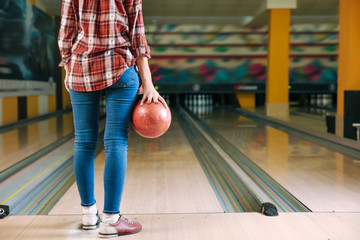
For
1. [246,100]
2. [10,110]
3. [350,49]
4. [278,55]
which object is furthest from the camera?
[246,100]

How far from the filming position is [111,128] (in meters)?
1.60

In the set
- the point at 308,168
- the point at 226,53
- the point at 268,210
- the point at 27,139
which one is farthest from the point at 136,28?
the point at 226,53

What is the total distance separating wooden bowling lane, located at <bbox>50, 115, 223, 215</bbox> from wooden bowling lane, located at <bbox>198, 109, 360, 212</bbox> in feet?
1.72

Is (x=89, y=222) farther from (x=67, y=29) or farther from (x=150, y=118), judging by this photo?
(x=67, y=29)

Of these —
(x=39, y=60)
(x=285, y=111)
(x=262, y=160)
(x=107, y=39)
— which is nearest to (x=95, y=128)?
(x=107, y=39)

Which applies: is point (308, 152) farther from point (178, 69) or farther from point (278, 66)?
point (178, 69)

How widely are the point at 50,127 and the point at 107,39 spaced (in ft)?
16.2

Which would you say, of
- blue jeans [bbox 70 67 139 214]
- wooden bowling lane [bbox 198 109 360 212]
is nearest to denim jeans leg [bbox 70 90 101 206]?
blue jeans [bbox 70 67 139 214]

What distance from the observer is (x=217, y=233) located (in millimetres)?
1693

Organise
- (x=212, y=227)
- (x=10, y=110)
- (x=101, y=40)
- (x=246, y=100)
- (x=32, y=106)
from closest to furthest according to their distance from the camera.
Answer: (x=101, y=40)
(x=212, y=227)
(x=10, y=110)
(x=32, y=106)
(x=246, y=100)

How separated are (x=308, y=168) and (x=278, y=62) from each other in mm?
5572

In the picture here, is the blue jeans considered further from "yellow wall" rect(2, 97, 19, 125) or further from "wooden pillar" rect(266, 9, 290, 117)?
"wooden pillar" rect(266, 9, 290, 117)

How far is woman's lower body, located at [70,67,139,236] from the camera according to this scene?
159 centimetres

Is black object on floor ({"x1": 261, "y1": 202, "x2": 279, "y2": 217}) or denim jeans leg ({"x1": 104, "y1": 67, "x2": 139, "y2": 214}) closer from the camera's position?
denim jeans leg ({"x1": 104, "y1": 67, "x2": 139, "y2": 214})
